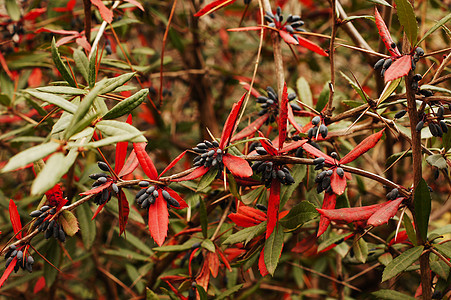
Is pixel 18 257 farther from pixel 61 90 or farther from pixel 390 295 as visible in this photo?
pixel 390 295

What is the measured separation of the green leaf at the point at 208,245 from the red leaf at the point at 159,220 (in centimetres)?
20

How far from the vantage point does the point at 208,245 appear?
0.85 meters

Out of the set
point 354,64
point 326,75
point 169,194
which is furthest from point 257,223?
point 354,64

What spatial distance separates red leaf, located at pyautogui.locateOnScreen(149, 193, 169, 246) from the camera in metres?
0.63

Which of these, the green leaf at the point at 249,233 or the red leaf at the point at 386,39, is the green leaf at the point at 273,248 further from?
the red leaf at the point at 386,39

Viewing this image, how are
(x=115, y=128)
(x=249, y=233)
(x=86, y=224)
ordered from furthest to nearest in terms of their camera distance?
(x=86, y=224)
(x=249, y=233)
(x=115, y=128)

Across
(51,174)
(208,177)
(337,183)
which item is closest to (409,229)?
(337,183)

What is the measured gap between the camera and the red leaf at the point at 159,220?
63cm

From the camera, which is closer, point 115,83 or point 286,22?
point 115,83

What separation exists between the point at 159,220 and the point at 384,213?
38 centimetres

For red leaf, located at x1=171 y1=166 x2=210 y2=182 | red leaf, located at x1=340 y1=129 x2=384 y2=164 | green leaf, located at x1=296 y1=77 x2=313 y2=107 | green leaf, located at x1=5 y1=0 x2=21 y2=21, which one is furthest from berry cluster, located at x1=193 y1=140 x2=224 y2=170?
green leaf, located at x1=5 y1=0 x2=21 y2=21

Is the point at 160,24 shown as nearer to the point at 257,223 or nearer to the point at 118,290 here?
the point at 118,290

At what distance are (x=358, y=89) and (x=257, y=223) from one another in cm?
33

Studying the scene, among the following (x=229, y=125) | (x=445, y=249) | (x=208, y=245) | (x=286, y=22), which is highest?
(x=286, y=22)
